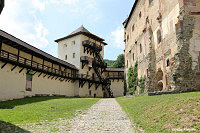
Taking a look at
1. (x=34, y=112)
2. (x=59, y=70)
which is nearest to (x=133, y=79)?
(x=59, y=70)

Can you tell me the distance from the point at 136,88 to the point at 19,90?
595 inches

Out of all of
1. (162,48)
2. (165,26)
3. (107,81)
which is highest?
(165,26)

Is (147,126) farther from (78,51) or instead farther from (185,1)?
(78,51)

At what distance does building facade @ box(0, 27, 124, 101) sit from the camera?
16987mm

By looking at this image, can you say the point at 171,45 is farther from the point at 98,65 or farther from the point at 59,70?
the point at 98,65

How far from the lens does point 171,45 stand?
15266mm

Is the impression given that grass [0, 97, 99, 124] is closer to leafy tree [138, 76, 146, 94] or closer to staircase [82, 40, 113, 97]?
leafy tree [138, 76, 146, 94]

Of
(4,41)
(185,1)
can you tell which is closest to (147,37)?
(185,1)

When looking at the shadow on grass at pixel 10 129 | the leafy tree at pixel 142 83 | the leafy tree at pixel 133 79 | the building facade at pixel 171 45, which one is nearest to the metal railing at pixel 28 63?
the leafy tree at pixel 133 79

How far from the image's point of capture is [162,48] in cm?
1711

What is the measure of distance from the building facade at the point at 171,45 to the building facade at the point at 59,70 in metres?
12.8

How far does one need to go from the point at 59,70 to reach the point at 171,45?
16.6 m

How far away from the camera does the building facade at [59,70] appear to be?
16987 millimetres

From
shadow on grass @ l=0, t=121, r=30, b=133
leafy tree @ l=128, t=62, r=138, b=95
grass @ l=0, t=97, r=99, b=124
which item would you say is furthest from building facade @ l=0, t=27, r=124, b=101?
shadow on grass @ l=0, t=121, r=30, b=133
